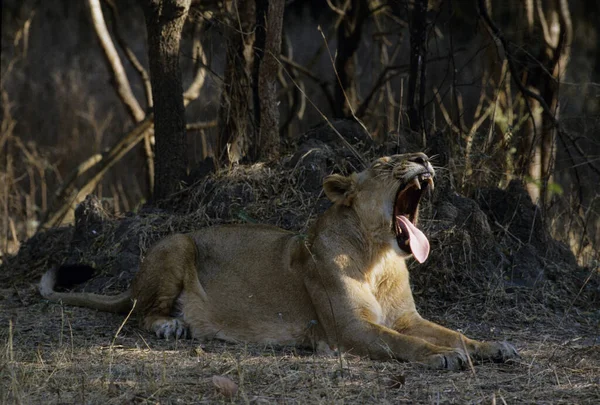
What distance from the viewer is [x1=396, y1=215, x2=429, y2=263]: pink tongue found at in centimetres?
527

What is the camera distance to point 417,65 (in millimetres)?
7973

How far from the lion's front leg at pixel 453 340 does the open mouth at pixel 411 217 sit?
16.3 inches

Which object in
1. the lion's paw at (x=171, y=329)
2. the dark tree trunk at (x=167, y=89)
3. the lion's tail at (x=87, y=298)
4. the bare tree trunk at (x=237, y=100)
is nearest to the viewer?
the lion's paw at (x=171, y=329)

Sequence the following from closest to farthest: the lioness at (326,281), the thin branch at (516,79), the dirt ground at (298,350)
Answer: the dirt ground at (298,350)
the lioness at (326,281)
the thin branch at (516,79)

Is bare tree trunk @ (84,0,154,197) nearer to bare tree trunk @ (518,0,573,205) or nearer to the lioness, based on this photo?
bare tree trunk @ (518,0,573,205)

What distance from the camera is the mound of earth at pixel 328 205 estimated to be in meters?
6.91

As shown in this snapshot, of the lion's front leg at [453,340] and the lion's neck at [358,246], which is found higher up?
the lion's neck at [358,246]

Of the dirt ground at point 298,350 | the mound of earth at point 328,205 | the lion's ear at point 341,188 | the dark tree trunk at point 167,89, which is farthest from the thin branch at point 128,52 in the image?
the lion's ear at point 341,188

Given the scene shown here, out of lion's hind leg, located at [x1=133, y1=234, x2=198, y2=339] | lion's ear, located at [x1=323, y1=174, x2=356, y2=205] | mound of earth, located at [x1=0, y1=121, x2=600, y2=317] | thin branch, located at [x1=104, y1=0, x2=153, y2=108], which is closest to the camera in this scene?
lion's ear, located at [x1=323, y1=174, x2=356, y2=205]

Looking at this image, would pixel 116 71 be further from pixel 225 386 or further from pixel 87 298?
pixel 225 386

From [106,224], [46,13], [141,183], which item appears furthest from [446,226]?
[46,13]

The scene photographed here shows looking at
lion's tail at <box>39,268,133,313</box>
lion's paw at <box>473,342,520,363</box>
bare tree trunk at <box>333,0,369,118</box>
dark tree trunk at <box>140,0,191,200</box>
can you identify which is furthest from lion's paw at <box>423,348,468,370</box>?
bare tree trunk at <box>333,0,369,118</box>

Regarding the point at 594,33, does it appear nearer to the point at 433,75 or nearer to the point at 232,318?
the point at 433,75

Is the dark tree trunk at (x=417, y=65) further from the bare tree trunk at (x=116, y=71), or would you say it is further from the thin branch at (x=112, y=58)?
the thin branch at (x=112, y=58)
